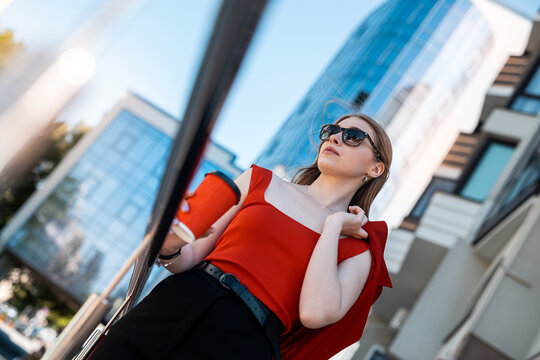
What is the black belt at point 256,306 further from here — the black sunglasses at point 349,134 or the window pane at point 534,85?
the window pane at point 534,85

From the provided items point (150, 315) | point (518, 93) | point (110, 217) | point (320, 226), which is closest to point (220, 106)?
point (150, 315)

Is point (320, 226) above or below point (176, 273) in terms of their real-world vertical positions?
above

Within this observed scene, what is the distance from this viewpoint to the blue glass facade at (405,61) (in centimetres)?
3412

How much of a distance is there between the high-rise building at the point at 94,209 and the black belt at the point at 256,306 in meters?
23.7

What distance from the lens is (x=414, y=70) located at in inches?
1430

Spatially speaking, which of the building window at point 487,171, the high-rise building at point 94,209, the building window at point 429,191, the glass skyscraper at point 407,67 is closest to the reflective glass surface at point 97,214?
the high-rise building at point 94,209

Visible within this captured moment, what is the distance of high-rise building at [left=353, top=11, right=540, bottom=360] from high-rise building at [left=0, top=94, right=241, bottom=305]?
15.5 metres

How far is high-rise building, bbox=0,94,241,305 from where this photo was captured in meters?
25.5

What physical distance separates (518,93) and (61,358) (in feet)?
35.0

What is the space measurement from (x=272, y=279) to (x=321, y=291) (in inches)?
5.6

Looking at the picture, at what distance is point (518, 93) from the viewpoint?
10.3 m

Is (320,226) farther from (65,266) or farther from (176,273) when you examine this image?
(65,266)

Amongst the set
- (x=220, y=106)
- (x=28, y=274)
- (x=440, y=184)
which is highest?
(x=440, y=184)

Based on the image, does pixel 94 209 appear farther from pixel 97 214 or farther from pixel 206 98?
pixel 206 98
